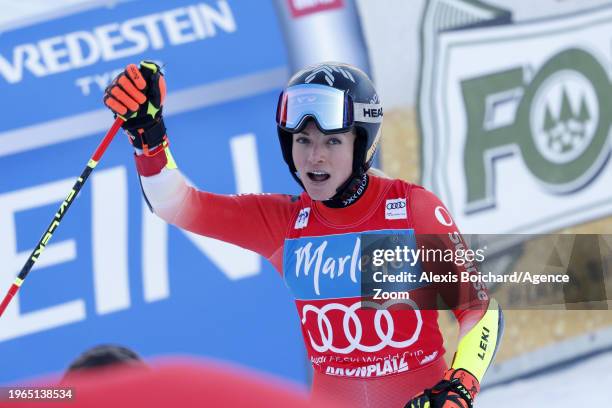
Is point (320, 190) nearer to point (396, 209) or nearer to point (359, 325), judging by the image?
point (396, 209)

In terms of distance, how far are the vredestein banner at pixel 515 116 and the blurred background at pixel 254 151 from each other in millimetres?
13

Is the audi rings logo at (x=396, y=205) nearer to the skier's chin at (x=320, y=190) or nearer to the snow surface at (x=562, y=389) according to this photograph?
the skier's chin at (x=320, y=190)

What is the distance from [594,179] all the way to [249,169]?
8.92ft

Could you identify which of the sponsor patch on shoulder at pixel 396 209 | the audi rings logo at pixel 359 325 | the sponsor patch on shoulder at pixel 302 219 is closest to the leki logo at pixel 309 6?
the sponsor patch on shoulder at pixel 302 219

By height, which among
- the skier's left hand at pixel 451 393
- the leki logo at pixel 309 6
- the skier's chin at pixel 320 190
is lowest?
the skier's left hand at pixel 451 393

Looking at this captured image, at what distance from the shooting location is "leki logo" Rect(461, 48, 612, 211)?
6.36m

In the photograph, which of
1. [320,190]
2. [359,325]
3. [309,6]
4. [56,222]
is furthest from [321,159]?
[309,6]

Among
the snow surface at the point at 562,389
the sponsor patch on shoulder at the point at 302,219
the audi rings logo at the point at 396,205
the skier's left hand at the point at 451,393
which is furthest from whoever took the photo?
the snow surface at the point at 562,389

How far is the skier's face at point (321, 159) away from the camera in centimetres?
300

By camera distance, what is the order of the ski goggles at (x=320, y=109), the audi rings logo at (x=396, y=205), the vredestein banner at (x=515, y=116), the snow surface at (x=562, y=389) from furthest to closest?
the vredestein banner at (x=515, y=116), the snow surface at (x=562, y=389), the audi rings logo at (x=396, y=205), the ski goggles at (x=320, y=109)

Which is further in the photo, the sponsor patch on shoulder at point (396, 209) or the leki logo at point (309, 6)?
the leki logo at point (309, 6)

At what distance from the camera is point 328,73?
121 inches

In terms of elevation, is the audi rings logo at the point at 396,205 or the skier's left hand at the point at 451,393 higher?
the audi rings logo at the point at 396,205

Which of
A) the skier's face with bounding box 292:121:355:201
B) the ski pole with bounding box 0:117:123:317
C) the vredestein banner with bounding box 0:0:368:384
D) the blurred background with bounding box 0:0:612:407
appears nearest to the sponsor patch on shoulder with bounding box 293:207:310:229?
the skier's face with bounding box 292:121:355:201
